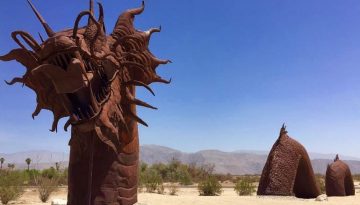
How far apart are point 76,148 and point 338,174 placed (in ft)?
45.3

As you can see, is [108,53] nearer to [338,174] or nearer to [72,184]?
[72,184]

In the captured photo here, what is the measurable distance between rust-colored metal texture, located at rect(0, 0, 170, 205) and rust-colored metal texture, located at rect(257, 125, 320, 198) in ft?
26.8

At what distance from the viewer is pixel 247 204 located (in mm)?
12820

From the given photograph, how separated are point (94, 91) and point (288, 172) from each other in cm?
956

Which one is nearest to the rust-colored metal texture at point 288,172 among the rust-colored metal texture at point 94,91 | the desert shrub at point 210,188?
the desert shrub at point 210,188

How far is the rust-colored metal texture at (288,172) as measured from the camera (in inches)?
491

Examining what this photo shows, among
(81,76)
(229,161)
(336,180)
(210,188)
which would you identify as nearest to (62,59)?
(81,76)

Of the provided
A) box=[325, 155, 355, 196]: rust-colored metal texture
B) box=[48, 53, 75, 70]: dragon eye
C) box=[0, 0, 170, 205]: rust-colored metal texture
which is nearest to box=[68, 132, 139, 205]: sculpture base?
box=[0, 0, 170, 205]: rust-colored metal texture

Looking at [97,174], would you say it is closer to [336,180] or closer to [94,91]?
[94,91]

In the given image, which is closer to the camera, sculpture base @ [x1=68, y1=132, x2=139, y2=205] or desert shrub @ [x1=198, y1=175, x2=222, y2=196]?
sculpture base @ [x1=68, y1=132, x2=139, y2=205]

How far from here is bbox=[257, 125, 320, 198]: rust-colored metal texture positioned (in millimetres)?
12461

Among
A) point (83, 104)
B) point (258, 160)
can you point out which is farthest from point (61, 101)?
point (258, 160)

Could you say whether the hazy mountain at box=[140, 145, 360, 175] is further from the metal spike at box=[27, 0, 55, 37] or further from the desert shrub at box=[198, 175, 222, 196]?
the metal spike at box=[27, 0, 55, 37]

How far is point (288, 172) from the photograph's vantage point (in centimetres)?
1249
